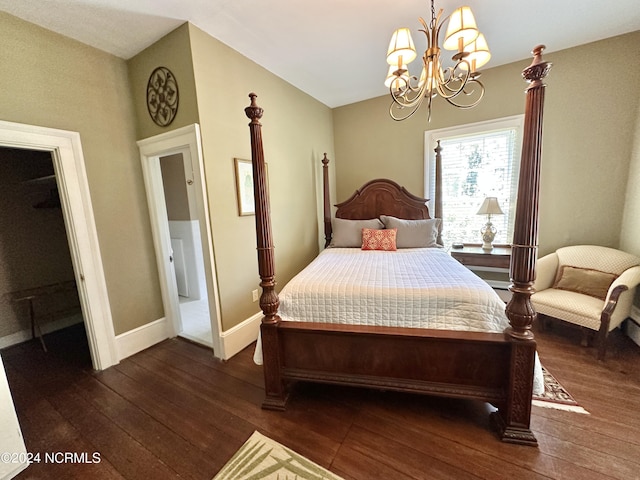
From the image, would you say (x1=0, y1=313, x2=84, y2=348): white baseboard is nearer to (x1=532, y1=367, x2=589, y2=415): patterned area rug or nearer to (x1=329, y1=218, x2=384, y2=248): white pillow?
(x1=329, y1=218, x2=384, y2=248): white pillow

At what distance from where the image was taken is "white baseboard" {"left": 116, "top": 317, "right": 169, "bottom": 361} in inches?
96.3

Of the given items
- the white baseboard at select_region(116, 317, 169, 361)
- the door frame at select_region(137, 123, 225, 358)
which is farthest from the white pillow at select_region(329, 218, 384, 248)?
the white baseboard at select_region(116, 317, 169, 361)

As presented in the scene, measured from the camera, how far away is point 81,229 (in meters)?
2.18

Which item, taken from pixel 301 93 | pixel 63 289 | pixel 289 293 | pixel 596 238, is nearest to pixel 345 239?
pixel 289 293

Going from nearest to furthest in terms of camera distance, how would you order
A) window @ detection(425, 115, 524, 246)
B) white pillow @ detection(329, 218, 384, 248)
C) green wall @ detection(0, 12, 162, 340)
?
green wall @ detection(0, 12, 162, 340), window @ detection(425, 115, 524, 246), white pillow @ detection(329, 218, 384, 248)

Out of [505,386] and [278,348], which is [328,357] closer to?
[278,348]

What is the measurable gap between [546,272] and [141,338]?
14.0ft

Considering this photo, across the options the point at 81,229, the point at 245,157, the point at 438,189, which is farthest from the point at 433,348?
the point at 81,229

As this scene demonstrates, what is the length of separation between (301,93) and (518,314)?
3411 mm

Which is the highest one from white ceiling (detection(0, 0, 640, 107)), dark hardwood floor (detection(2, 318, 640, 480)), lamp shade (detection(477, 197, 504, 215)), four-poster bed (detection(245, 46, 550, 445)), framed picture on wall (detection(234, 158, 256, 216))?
white ceiling (detection(0, 0, 640, 107))

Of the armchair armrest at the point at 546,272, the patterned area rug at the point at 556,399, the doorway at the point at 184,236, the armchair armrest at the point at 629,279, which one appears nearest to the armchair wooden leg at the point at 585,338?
the armchair armrest at the point at 629,279

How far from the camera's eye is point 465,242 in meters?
3.49

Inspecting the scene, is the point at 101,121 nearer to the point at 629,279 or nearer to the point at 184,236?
the point at 184,236

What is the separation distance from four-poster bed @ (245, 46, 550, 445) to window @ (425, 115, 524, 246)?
87.3 inches
